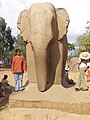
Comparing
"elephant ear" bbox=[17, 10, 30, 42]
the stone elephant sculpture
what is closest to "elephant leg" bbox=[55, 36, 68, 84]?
the stone elephant sculpture

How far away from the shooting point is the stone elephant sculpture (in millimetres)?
6699

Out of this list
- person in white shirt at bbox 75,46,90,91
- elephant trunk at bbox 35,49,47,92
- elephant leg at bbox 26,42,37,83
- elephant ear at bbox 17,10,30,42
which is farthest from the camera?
person in white shirt at bbox 75,46,90,91

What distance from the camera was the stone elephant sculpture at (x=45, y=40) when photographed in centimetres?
670

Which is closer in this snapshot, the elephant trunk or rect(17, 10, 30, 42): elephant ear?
the elephant trunk

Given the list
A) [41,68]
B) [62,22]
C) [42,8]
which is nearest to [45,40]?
[41,68]

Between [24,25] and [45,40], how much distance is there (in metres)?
1.04

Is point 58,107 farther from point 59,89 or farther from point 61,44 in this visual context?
point 61,44

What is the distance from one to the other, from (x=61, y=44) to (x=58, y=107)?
1.65m

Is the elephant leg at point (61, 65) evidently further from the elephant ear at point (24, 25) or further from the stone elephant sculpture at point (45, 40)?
the elephant ear at point (24, 25)

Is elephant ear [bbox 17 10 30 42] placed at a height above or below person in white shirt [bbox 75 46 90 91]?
above

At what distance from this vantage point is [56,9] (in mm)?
7660

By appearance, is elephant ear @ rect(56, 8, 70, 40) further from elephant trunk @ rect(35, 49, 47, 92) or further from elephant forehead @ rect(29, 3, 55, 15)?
elephant trunk @ rect(35, 49, 47, 92)

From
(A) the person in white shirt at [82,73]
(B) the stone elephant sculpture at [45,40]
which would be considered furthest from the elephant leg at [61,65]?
(A) the person in white shirt at [82,73]

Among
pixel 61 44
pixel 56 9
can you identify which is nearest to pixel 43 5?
pixel 56 9
